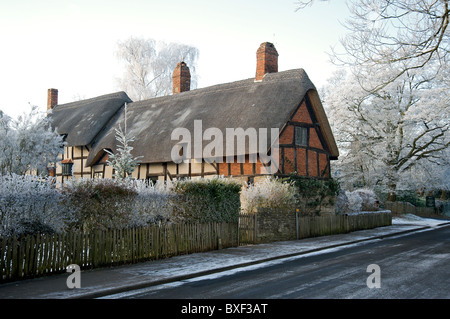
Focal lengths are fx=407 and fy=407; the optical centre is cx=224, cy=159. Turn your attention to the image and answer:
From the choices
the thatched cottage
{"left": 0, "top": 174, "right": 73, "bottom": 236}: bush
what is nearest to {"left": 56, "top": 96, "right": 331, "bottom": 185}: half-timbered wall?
the thatched cottage

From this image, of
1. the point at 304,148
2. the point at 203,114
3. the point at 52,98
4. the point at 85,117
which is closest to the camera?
the point at 304,148

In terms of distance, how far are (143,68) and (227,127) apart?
27873 millimetres

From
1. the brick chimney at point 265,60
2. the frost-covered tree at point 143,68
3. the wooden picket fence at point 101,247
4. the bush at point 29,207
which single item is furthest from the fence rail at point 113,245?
the frost-covered tree at point 143,68

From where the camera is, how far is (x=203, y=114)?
2403 cm

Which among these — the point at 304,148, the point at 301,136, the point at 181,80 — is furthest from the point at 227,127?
the point at 181,80

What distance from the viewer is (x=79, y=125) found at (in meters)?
30.1

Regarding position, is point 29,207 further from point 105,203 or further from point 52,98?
point 52,98

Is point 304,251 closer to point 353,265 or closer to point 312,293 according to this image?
point 353,265

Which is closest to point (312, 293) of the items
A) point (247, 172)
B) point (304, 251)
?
point (304, 251)

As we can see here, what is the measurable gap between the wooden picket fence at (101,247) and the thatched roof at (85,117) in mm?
17302

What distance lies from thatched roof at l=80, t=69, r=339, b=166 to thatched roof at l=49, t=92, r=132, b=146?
8 cm

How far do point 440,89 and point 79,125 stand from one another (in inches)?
1035

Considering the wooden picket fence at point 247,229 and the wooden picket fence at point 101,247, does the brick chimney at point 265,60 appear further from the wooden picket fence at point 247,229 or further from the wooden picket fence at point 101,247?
the wooden picket fence at point 101,247

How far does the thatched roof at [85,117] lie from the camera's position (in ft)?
94.1
